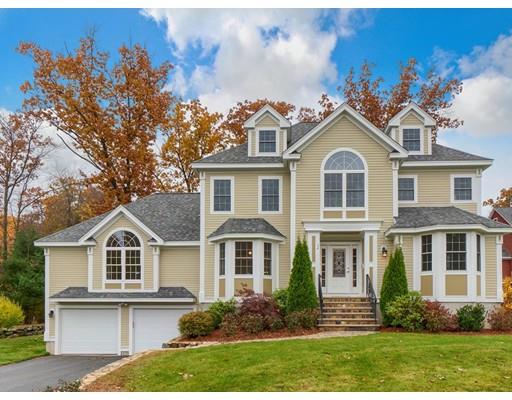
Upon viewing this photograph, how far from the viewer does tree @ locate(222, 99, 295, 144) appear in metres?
33.8

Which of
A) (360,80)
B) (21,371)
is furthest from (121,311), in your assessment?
(360,80)

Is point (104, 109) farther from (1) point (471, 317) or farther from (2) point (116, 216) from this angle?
(1) point (471, 317)

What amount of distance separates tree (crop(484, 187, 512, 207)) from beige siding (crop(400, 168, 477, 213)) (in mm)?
36768

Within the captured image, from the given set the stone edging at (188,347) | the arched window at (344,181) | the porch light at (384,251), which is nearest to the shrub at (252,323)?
the stone edging at (188,347)

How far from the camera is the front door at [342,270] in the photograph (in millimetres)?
19844

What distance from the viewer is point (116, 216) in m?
20.0

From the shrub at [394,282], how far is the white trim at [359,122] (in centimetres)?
393

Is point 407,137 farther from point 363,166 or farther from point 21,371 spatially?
point 21,371

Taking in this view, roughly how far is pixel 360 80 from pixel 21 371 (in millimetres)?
25497

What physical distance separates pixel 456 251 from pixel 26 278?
2110 cm

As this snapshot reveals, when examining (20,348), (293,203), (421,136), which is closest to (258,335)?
(293,203)

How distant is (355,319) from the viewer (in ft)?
56.2

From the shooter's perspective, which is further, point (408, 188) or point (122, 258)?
point (408, 188)

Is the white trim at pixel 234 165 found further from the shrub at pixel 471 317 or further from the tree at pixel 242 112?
the tree at pixel 242 112
